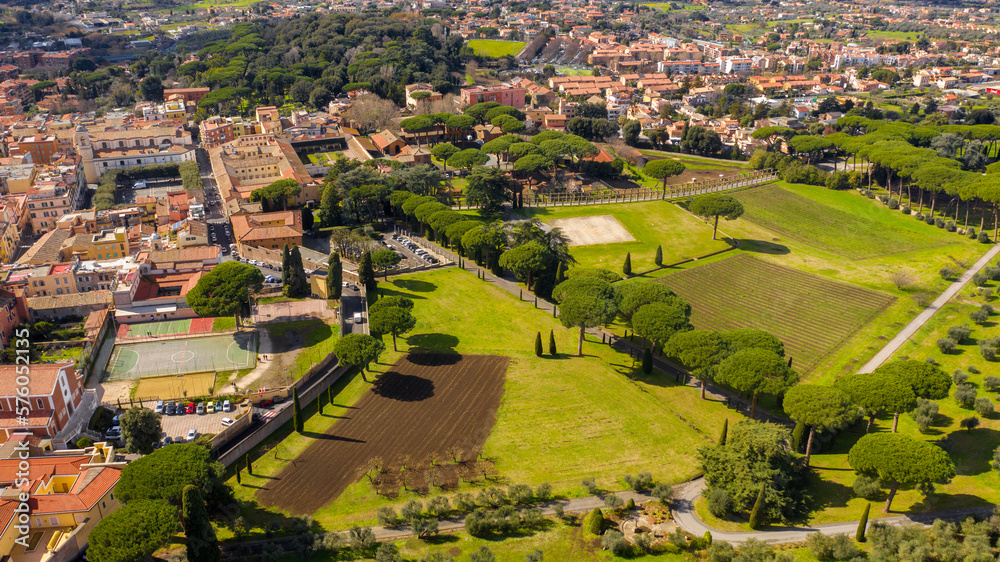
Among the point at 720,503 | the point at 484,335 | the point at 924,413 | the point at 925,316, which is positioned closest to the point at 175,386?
the point at 484,335

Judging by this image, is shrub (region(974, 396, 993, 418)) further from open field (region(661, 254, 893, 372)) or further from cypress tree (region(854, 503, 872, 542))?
cypress tree (region(854, 503, 872, 542))

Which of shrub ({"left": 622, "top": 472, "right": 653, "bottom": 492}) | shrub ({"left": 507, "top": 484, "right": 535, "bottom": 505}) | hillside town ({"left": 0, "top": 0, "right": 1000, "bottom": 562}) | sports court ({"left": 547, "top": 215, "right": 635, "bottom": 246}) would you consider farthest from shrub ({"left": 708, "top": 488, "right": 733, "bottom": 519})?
sports court ({"left": 547, "top": 215, "right": 635, "bottom": 246})

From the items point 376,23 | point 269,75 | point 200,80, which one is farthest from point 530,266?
point 376,23

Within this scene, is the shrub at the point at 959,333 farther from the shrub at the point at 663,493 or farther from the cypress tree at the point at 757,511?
the shrub at the point at 663,493

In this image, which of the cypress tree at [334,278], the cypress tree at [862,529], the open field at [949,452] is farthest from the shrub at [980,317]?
the cypress tree at [334,278]

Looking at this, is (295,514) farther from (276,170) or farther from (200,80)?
(200,80)

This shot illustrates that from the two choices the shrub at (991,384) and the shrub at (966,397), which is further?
the shrub at (991,384)
